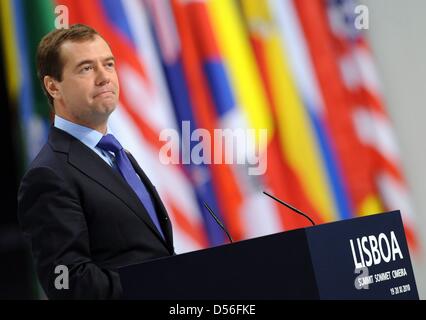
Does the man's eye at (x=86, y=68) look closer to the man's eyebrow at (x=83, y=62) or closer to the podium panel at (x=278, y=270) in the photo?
the man's eyebrow at (x=83, y=62)

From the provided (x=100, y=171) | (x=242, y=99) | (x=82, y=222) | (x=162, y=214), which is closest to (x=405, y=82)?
(x=242, y=99)

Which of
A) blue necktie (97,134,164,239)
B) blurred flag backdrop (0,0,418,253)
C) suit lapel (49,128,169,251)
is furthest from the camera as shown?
blurred flag backdrop (0,0,418,253)

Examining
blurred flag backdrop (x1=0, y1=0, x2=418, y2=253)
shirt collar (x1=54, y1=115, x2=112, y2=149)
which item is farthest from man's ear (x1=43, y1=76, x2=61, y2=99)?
blurred flag backdrop (x1=0, y1=0, x2=418, y2=253)

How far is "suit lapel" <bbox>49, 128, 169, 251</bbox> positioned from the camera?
2047 mm

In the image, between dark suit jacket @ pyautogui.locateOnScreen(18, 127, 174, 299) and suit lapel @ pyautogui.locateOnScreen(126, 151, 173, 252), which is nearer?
dark suit jacket @ pyautogui.locateOnScreen(18, 127, 174, 299)

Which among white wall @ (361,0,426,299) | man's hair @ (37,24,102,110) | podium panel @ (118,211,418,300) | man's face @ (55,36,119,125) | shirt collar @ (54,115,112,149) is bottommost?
podium panel @ (118,211,418,300)

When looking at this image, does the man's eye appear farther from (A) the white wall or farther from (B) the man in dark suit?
(A) the white wall

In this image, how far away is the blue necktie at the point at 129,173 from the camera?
2166 millimetres

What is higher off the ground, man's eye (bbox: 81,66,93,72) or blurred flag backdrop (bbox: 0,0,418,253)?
blurred flag backdrop (bbox: 0,0,418,253)

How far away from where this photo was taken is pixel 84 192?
201 cm

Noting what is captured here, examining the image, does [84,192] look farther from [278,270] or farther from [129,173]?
[278,270]

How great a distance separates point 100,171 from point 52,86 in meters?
0.33

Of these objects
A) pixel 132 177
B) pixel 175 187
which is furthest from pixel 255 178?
pixel 132 177

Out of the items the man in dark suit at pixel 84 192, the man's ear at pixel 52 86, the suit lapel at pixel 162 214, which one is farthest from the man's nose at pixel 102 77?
the suit lapel at pixel 162 214
